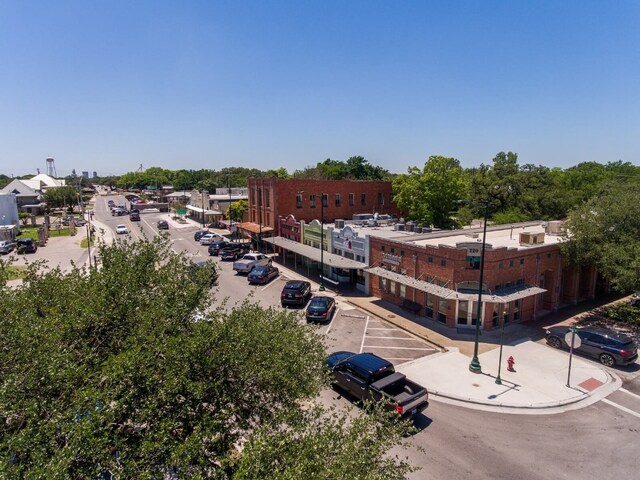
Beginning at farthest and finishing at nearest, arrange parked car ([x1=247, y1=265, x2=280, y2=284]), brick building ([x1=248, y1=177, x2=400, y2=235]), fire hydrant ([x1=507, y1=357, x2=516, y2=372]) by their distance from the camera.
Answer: brick building ([x1=248, y1=177, x2=400, y2=235]) → parked car ([x1=247, y1=265, x2=280, y2=284]) → fire hydrant ([x1=507, y1=357, x2=516, y2=372])

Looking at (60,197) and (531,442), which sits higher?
(60,197)

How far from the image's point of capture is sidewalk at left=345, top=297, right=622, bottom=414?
15750 mm

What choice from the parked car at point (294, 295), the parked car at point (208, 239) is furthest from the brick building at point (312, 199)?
the parked car at point (294, 295)

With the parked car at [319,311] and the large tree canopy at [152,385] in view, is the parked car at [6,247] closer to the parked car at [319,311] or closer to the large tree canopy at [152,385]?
the parked car at [319,311]

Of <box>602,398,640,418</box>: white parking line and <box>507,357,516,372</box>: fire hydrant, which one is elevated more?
<box>507,357,516,372</box>: fire hydrant

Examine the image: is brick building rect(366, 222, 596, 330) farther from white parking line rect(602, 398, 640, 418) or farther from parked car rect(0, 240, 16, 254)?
parked car rect(0, 240, 16, 254)

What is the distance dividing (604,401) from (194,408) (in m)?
16.4

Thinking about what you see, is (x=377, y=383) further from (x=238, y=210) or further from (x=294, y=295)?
(x=238, y=210)

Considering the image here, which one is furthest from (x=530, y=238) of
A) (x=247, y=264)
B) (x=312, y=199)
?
(x=312, y=199)

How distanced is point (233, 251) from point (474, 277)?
92.8ft

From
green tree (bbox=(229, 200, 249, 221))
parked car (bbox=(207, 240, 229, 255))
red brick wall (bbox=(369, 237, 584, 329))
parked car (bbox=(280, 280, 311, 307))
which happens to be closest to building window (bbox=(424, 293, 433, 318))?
red brick wall (bbox=(369, 237, 584, 329))

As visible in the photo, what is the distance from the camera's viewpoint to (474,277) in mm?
22750

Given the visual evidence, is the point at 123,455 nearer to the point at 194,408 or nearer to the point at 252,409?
the point at 194,408

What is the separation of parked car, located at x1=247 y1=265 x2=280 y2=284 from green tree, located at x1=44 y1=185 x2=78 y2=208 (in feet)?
246
